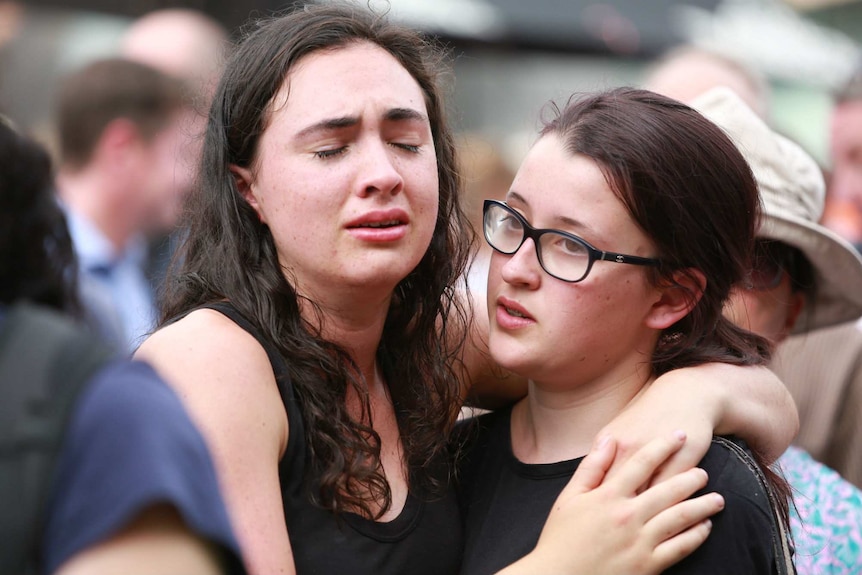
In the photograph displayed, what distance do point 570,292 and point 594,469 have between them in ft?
1.10

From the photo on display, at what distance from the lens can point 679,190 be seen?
1.94 metres

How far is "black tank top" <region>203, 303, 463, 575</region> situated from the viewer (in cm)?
185

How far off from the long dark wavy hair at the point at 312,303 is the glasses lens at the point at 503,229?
0.71 feet

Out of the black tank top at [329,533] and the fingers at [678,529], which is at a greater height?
the fingers at [678,529]

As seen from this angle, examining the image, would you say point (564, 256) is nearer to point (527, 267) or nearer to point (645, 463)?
point (527, 267)

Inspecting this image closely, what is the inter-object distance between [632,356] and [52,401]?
1.29 m

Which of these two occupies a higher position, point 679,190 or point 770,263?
point 679,190

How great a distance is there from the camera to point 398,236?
6.55 ft

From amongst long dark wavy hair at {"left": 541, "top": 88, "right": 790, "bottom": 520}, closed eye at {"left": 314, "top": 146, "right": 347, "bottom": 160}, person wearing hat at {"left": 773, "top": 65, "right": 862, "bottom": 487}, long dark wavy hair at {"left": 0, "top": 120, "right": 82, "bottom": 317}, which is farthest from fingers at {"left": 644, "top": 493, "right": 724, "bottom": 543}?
person wearing hat at {"left": 773, "top": 65, "right": 862, "bottom": 487}

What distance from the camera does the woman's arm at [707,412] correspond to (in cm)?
185

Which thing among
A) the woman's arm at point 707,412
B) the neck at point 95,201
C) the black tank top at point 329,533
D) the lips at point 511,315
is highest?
the lips at point 511,315

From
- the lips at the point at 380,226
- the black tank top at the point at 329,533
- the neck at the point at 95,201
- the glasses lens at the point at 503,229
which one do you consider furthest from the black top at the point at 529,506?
the neck at the point at 95,201

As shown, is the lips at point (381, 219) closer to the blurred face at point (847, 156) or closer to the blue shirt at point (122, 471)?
the blue shirt at point (122, 471)

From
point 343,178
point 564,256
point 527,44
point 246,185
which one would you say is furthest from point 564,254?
point 527,44
